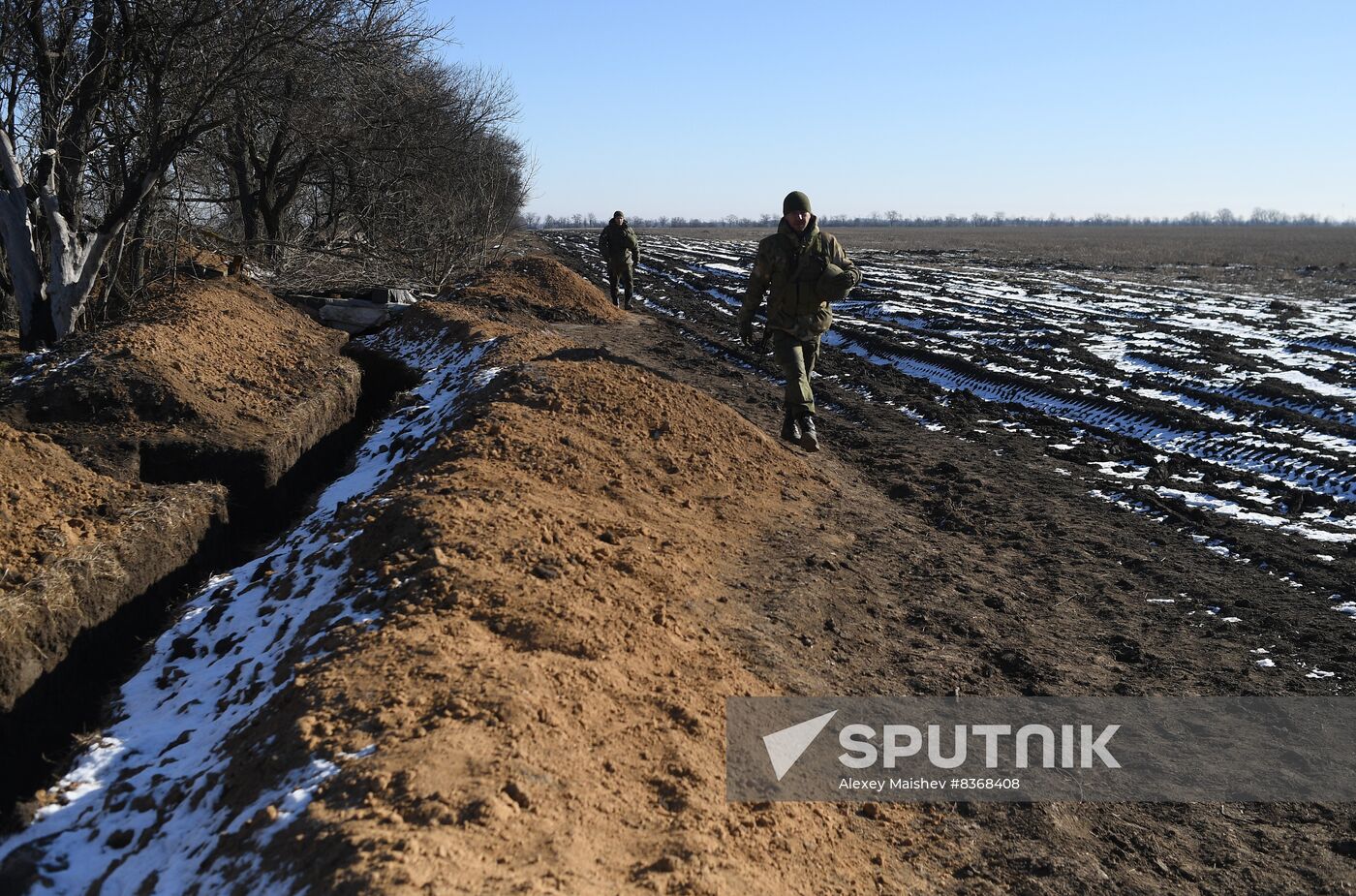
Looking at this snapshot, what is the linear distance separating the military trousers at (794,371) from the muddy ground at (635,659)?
16.6 inches

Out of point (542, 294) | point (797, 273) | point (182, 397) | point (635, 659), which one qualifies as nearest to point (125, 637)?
point (182, 397)

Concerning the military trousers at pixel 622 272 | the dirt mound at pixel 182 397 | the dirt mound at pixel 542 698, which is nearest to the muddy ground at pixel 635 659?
the dirt mound at pixel 542 698

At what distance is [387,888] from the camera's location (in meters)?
2.45

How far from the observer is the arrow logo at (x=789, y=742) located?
370 centimetres

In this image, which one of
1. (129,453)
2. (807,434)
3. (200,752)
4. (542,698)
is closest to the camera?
(542,698)

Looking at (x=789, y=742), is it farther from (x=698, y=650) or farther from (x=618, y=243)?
(x=618, y=243)

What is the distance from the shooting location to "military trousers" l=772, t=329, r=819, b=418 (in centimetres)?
793

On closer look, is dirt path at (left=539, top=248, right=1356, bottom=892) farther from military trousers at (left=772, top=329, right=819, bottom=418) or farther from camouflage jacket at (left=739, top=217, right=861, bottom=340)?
camouflage jacket at (left=739, top=217, right=861, bottom=340)

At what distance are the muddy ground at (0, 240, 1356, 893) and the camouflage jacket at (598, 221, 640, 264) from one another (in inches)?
371

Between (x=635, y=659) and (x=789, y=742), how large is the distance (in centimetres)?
71

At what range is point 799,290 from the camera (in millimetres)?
7918

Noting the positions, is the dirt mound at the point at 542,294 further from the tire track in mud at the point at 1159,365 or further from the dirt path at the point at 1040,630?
the dirt path at the point at 1040,630

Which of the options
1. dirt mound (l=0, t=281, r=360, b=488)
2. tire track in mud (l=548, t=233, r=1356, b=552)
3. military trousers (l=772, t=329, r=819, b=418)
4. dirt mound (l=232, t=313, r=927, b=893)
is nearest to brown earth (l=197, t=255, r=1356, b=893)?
dirt mound (l=232, t=313, r=927, b=893)

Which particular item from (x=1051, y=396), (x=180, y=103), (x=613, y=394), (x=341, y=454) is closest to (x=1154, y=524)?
(x=613, y=394)
